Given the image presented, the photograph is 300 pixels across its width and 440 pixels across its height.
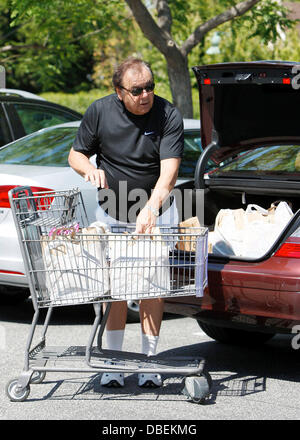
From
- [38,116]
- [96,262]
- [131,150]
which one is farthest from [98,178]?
[38,116]

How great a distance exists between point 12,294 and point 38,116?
2614 mm

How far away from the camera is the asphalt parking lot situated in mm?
4113

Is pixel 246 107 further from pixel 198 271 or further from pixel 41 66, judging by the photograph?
pixel 41 66

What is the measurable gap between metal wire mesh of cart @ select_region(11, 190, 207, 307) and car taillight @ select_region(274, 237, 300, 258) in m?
0.49

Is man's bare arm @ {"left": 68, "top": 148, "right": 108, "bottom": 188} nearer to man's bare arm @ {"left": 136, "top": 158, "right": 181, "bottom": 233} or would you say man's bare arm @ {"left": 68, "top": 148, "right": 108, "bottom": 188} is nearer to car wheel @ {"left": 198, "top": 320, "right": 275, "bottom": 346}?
man's bare arm @ {"left": 136, "top": 158, "right": 181, "bottom": 233}

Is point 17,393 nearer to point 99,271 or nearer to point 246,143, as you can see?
point 99,271

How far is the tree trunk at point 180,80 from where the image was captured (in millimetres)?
10633

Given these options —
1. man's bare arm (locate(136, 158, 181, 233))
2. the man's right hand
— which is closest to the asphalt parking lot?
man's bare arm (locate(136, 158, 181, 233))

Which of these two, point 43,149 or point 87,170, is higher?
point 87,170

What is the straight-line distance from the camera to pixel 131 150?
4.58m

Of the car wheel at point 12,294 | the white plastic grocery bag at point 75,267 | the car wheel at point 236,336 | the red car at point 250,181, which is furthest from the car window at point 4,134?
the white plastic grocery bag at point 75,267

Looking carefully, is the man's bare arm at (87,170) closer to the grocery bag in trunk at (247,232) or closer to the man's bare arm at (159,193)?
the man's bare arm at (159,193)
